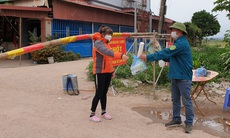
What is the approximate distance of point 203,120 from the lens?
4.98 m

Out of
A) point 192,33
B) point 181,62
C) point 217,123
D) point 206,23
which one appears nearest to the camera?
point 181,62

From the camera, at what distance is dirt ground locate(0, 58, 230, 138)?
4145mm

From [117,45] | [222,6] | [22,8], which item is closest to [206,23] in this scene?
[222,6]

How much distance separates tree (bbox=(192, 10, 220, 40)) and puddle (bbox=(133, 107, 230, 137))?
30.8 metres

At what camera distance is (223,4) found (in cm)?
1360

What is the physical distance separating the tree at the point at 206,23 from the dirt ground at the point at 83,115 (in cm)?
2960

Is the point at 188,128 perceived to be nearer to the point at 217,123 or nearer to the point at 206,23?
the point at 217,123

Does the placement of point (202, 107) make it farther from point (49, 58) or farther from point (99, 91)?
point (49, 58)

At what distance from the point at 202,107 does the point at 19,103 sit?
405 centimetres

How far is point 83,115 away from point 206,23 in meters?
32.4

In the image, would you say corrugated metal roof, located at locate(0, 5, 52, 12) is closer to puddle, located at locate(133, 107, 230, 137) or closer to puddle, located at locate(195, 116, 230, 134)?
puddle, located at locate(133, 107, 230, 137)

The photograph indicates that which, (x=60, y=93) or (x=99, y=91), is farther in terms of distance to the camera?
(x=60, y=93)

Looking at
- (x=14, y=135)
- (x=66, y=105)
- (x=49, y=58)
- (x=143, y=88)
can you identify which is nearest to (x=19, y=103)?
(x=66, y=105)

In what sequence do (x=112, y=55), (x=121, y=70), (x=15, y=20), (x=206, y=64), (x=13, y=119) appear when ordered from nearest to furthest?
(x=112, y=55)
(x=13, y=119)
(x=121, y=70)
(x=206, y=64)
(x=15, y=20)
